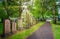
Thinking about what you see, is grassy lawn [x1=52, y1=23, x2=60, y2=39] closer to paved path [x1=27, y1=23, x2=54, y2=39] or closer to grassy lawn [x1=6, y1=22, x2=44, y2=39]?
paved path [x1=27, y1=23, x2=54, y2=39]

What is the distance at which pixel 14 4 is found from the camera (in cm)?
162

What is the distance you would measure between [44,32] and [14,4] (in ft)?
1.59

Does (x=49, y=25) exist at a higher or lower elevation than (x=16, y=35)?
higher

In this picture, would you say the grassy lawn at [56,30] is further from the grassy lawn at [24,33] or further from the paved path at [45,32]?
the grassy lawn at [24,33]

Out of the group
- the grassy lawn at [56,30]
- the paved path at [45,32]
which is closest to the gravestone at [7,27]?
the paved path at [45,32]

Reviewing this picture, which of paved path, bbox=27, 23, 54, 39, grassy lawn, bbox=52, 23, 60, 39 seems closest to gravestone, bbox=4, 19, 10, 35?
paved path, bbox=27, 23, 54, 39

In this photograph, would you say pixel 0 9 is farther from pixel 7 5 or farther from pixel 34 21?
pixel 34 21

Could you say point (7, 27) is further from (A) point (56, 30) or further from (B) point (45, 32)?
(A) point (56, 30)

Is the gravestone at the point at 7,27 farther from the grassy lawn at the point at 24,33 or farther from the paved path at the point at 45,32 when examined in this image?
the paved path at the point at 45,32

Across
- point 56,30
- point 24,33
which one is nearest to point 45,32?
point 56,30

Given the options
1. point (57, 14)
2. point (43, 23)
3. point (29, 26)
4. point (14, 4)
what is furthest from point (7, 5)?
point (57, 14)

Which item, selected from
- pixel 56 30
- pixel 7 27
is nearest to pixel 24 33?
pixel 7 27

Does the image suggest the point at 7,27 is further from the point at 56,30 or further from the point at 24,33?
the point at 56,30

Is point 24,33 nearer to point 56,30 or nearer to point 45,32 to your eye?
point 45,32
